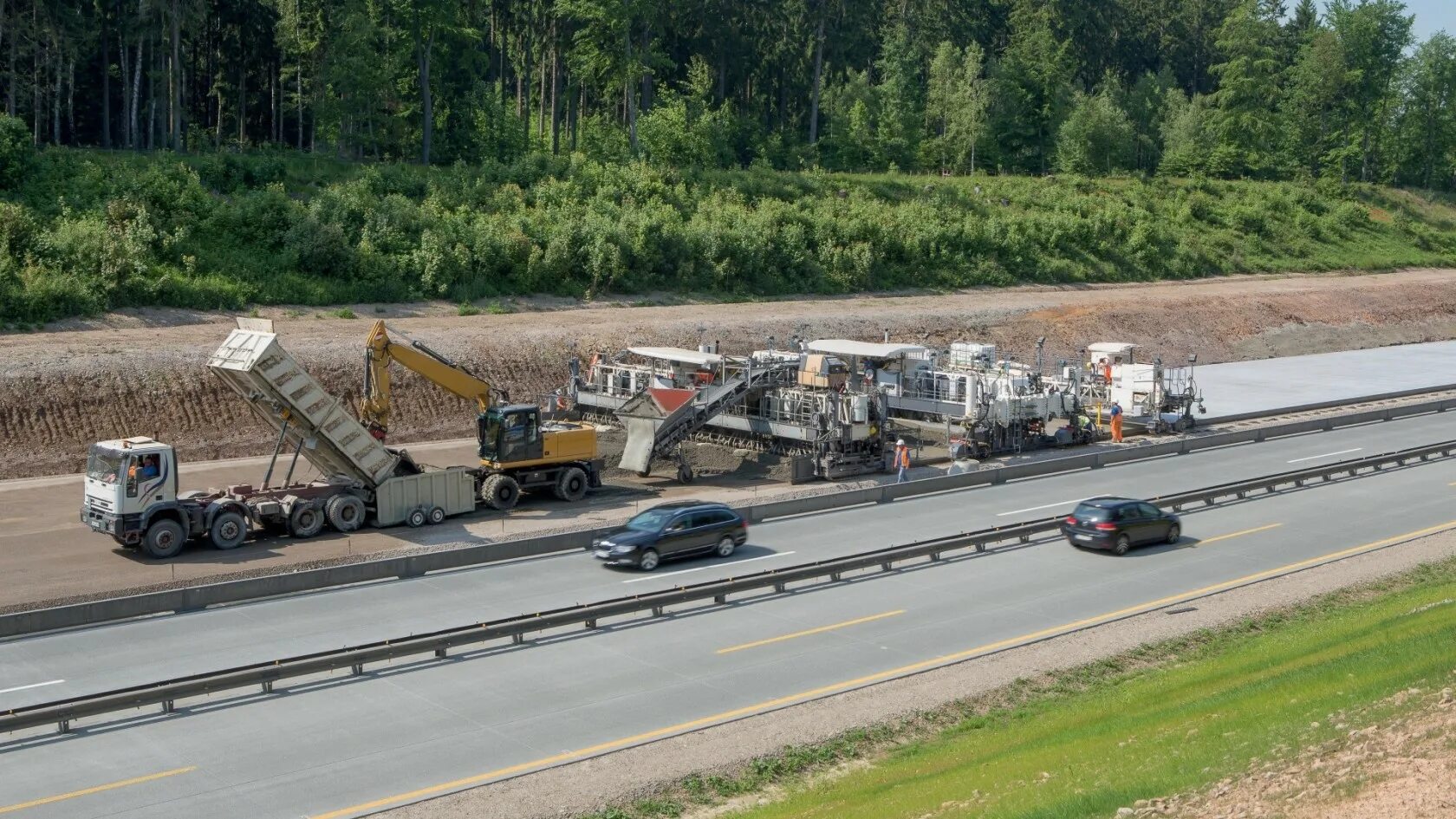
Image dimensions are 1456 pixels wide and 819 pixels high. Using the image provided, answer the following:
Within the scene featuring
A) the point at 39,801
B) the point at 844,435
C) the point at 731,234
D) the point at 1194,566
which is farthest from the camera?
the point at 731,234

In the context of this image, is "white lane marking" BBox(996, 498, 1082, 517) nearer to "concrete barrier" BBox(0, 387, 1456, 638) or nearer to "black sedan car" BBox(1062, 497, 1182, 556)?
"concrete barrier" BBox(0, 387, 1456, 638)

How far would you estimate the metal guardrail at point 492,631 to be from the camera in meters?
19.0

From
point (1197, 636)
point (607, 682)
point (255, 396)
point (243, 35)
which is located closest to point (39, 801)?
point (607, 682)

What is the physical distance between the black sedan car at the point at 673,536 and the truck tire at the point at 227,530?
746 cm

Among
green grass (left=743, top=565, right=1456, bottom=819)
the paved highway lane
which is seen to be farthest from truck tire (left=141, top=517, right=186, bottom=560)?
green grass (left=743, top=565, right=1456, bottom=819)

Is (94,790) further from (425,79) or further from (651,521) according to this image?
(425,79)

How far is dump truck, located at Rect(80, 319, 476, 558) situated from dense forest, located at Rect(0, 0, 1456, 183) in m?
33.3

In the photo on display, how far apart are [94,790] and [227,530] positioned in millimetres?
12802

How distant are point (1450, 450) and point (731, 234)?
3420 cm

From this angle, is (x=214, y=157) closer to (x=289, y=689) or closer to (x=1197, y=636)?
(x=289, y=689)

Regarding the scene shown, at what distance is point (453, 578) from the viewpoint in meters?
27.6

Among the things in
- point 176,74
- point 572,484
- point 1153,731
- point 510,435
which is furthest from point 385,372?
point 176,74

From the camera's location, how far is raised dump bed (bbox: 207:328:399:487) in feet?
96.9

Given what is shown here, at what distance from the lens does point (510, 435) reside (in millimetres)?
33875
